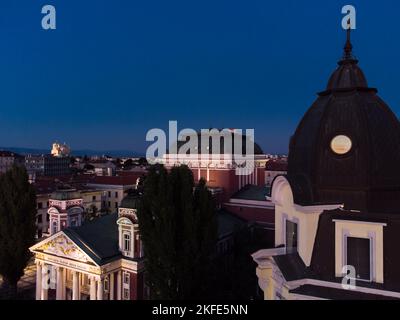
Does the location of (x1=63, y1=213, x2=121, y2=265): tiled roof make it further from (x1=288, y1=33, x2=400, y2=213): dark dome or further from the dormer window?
the dormer window

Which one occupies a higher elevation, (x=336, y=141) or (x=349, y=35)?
(x=349, y=35)

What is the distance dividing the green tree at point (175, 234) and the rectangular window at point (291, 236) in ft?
21.0

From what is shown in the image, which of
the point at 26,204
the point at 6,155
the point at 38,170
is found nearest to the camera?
the point at 26,204

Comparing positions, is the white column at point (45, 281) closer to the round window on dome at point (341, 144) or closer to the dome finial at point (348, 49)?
the round window on dome at point (341, 144)

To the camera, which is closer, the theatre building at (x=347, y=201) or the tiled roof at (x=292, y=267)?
the theatre building at (x=347, y=201)

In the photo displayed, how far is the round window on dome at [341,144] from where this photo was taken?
11.3 meters

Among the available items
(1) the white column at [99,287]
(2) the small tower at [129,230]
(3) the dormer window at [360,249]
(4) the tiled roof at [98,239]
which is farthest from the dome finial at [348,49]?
(1) the white column at [99,287]

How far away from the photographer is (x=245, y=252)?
2864 centimetres

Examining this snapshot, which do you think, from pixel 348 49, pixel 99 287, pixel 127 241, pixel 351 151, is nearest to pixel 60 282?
pixel 99 287

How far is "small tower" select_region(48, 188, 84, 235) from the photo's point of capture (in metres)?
27.5

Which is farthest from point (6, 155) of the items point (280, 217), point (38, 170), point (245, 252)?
point (280, 217)

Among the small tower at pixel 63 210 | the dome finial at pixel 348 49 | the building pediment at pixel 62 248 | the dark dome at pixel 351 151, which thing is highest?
the dome finial at pixel 348 49
